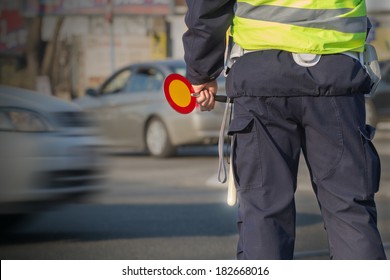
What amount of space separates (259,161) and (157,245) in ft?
11.5

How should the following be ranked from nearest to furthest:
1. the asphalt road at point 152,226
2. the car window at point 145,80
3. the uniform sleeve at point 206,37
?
1. the uniform sleeve at point 206,37
2. the asphalt road at point 152,226
3. the car window at point 145,80

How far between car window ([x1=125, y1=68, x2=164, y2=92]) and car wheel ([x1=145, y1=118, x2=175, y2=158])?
0.47 metres

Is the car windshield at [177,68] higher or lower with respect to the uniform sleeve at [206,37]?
lower

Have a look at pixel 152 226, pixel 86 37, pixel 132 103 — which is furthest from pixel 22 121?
pixel 86 37

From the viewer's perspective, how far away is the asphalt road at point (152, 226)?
6.49 m

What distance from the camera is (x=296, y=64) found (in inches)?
128

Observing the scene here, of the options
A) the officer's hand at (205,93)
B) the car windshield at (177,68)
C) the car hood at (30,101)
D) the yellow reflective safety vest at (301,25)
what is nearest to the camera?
the yellow reflective safety vest at (301,25)

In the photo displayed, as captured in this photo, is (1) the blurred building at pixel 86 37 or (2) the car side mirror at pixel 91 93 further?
(1) the blurred building at pixel 86 37

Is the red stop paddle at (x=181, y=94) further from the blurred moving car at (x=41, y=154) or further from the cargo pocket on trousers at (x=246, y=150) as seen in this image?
the blurred moving car at (x=41, y=154)

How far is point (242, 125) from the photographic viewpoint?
3.26 meters

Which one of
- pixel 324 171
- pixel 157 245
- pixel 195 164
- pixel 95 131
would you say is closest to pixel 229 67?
pixel 324 171

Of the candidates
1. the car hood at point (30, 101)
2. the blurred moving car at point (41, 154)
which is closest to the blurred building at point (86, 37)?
the car hood at point (30, 101)

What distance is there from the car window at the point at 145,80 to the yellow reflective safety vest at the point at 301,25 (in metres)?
10.7

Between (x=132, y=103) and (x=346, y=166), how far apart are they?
11.2 m
